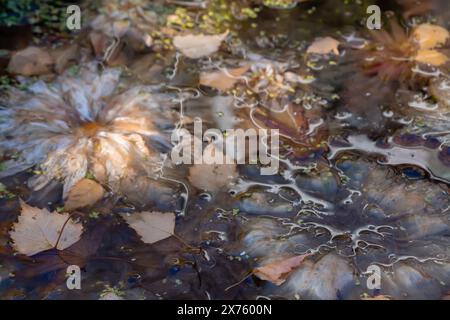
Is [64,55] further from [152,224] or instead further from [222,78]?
[152,224]

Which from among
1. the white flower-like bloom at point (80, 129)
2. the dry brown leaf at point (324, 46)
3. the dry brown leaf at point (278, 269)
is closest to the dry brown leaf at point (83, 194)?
the white flower-like bloom at point (80, 129)

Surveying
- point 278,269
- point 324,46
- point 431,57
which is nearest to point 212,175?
point 278,269

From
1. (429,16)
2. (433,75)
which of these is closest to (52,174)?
(433,75)

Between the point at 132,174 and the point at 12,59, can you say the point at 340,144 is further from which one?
the point at 12,59

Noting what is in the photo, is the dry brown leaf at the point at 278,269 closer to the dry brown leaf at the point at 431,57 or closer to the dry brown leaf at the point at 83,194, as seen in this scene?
the dry brown leaf at the point at 83,194
